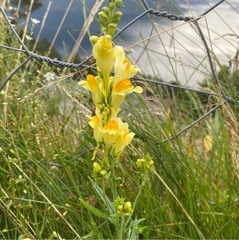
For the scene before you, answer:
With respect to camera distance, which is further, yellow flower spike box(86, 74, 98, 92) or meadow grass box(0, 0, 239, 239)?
meadow grass box(0, 0, 239, 239)

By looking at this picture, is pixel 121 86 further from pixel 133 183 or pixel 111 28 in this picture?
pixel 133 183

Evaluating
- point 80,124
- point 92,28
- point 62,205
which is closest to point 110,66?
point 62,205

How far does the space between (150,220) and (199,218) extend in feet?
0.37

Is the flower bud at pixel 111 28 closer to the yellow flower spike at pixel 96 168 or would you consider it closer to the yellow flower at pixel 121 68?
the yellow flower at pixel 121 68

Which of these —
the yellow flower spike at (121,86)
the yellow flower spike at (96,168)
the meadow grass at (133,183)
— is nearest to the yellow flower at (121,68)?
the yellow flower spike at (121,86)

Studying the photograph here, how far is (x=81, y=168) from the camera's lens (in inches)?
63.5

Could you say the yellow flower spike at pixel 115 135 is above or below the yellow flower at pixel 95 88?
below

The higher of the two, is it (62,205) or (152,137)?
(152,137)

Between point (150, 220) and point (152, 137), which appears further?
point (152, 137)

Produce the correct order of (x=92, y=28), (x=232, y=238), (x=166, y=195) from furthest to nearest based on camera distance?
1. (x=92, y=28)
2. (x=166, y=195)
3. (x=232, y=238)

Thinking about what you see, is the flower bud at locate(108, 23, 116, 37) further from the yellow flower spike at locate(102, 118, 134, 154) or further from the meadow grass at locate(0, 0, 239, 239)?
the meadow grass at locate(0, 0, 239, 239)

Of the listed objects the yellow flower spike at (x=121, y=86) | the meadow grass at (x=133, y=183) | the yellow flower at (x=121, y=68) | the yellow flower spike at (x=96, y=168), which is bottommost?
the meadow grass at (x=133, y=183)

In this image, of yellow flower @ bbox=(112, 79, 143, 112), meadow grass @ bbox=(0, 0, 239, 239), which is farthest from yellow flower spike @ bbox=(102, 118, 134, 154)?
meadow grass @ bbox=(0, 0, 239, 239)

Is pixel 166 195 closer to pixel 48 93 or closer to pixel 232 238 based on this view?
pixel 232 238
